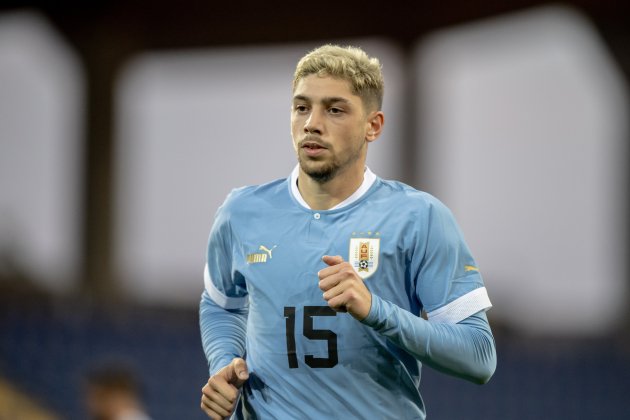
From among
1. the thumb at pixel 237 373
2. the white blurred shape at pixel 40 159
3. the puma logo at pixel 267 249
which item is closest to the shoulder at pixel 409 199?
the puma logo at pixel 267 249

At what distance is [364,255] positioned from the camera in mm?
2887

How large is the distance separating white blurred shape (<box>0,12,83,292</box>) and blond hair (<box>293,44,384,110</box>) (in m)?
11.5

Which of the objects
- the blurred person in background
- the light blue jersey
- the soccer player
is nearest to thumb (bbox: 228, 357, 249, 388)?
the soccer player

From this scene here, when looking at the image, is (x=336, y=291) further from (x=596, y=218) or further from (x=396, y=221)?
(x=596, y=218)

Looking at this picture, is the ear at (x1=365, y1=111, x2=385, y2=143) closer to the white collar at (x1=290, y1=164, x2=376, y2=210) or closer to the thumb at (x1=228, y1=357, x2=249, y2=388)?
the white collar at (x1=290, y1=164, x2=376, y2=210)

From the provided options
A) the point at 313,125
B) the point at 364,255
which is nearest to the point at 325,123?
the point at 313,125

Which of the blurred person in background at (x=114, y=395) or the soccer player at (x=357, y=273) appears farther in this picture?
the blurred person in background at (x=114, y=395)

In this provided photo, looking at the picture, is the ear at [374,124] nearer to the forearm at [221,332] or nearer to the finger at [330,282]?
the finger at [330,282]

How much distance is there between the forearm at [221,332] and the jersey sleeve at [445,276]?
0.70m

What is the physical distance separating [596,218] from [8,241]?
34.3ft

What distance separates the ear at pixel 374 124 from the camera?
306 cm

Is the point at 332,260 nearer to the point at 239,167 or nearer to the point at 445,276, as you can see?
the point at 445,276

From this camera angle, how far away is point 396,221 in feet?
9.59

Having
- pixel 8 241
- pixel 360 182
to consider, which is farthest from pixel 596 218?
pixel 360 182
